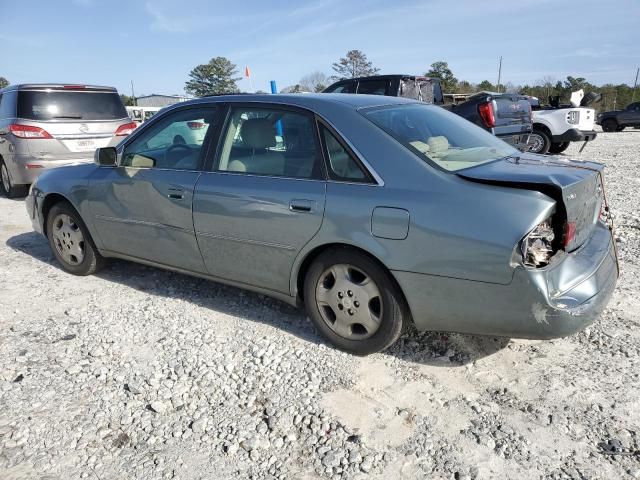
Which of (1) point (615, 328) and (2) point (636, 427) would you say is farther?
(1) point (615, 328)

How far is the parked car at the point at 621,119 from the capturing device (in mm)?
24047

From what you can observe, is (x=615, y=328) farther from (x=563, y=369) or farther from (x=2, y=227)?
(x=2, y=227)

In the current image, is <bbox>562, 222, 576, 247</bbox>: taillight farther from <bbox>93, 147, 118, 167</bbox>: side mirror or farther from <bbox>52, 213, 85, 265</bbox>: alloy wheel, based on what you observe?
<bbox>52, 213, 85, 265</bbox>: alloy wheel

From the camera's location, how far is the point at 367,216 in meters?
2.78

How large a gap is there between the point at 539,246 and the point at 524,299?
0.90ft

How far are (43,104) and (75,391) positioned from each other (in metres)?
6.26

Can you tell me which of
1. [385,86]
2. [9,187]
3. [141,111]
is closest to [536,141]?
[385,86]

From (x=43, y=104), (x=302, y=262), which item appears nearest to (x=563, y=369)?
(x=302, y=262)

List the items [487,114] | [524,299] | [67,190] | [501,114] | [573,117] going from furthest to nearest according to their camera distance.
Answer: [573,117], [501,114], [487,114], [67,190], [524,299]

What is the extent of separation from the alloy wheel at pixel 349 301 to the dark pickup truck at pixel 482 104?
7024mm

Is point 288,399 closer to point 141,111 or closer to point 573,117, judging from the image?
point 573,117

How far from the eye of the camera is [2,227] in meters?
6.45

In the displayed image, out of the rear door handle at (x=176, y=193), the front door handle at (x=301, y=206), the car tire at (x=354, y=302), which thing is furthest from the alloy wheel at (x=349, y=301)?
the rear door handle at (x=176, y=193)

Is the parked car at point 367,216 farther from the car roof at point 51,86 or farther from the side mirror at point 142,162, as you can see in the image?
the car roof at point 51,86
